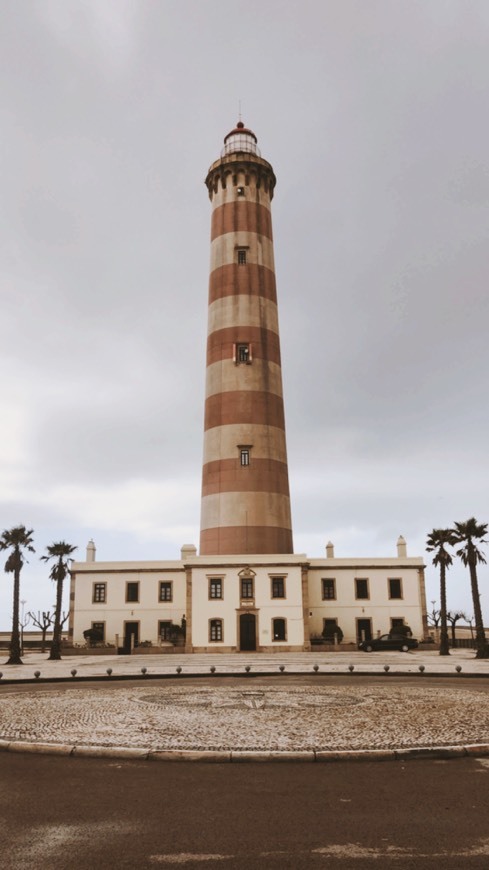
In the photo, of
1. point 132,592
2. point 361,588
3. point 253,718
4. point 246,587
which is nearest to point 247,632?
point 246,587

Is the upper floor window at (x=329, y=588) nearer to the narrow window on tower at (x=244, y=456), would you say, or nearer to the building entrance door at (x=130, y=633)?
the narrow window on tower at (x=244, y=456)

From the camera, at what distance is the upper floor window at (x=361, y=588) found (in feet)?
157

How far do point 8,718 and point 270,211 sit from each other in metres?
43.1

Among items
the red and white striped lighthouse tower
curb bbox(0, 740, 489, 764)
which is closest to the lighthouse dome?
the red and white striped lighthouse tower

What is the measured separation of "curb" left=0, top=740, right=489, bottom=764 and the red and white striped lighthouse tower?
33.9 m

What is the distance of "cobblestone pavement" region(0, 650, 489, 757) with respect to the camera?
33.2ft

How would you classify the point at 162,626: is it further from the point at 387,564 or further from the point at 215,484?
the point at 387,564

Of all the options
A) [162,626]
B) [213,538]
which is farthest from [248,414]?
[162,626]

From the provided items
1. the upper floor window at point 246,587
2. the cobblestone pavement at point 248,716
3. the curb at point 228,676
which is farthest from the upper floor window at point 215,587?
the cobblestone pavement at point 248,716

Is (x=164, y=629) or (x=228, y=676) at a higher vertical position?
(x=164, y=629)

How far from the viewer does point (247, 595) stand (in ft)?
143

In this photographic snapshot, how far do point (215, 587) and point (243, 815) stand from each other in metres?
37.3

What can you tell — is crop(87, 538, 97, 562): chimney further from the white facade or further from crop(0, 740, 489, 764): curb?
crop(0, 740, 489, 764): curb

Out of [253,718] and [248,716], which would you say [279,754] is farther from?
[248,716]
